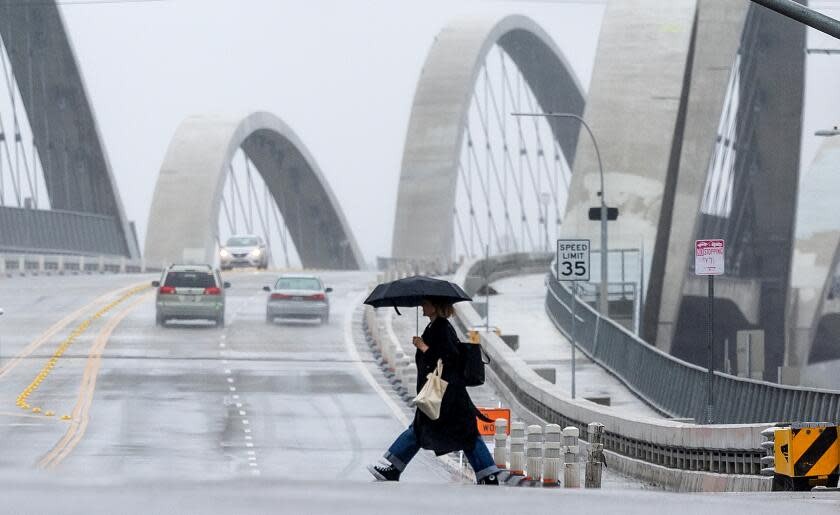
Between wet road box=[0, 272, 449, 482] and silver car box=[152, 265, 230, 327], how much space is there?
2.45 ft

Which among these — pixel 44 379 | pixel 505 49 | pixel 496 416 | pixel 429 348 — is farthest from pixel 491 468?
pixel 505 49

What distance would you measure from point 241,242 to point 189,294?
34.9 m

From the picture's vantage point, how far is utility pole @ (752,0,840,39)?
16609mm

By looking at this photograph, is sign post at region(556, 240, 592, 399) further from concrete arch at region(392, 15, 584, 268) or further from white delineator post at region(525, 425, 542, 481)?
concrete arch at region(392, 15, 584, 268)

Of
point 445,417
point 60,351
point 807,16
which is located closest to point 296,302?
point 60,351

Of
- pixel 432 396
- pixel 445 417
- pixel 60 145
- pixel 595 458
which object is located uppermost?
pixel 60 145

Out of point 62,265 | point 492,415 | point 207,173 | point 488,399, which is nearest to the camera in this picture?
point 492,415

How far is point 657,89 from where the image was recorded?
5816cm

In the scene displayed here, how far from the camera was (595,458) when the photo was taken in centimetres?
1986

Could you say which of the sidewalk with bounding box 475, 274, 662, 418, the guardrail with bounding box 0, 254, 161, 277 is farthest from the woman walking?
the guardrail with bounding box 0, 254, 161, 277

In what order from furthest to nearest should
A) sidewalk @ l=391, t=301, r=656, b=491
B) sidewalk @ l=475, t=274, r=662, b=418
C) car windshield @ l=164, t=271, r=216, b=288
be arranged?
car windshield @ l=164, t=271, r=216, b=288, sidewalk @ l=475, t=274, r=662, b=418, sidewalk @ l=391, t=301, r=656, b=491

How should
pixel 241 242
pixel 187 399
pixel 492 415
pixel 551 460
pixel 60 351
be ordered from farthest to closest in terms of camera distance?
pixel 241 242, pixel 60 351, pixel 187 399, pixel 492 415, pixel 551 460

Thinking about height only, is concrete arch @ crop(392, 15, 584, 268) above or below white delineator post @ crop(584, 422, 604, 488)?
above

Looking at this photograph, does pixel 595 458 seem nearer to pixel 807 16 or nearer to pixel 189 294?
pixel 807 16
